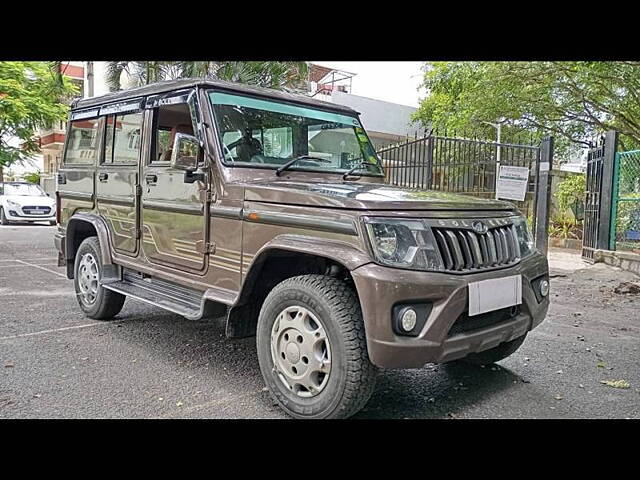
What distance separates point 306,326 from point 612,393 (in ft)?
7.21

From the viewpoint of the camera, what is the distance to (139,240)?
4.61 m

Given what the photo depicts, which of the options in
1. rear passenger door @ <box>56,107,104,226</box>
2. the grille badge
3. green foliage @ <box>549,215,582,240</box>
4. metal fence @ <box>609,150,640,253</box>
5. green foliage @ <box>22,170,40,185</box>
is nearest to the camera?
the grille badge

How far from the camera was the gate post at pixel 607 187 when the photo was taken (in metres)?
8.92

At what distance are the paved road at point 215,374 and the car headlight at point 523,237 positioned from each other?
94cm

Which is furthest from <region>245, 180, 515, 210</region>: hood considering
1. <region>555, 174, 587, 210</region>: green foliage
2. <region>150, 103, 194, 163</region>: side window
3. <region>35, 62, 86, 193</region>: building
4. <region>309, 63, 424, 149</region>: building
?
<region>35, 62, 86, 193</region>: building

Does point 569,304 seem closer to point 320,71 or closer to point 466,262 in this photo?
point 466,262

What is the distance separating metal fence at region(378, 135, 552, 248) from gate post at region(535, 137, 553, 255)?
0.34 metres

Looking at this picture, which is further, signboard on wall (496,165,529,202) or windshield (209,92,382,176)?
signboard on wall (496,165,529,202)

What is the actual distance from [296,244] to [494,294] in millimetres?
1158

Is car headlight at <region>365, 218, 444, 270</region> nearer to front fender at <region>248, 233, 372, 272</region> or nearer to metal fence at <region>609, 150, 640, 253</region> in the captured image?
front fender at <region>248, 233, 372, 272</region>

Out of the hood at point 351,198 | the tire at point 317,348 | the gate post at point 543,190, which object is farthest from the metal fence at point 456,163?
the tire at point 317,348

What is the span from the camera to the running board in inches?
147

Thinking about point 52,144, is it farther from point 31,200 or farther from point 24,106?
point 31,200

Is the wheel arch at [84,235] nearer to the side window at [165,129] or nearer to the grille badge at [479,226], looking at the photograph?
the side window at [165,129]
